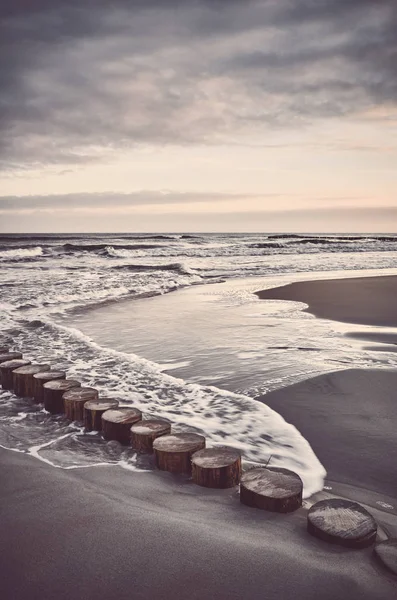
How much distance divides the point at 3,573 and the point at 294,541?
1.19 meters

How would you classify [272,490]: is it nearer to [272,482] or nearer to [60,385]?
[272,482]

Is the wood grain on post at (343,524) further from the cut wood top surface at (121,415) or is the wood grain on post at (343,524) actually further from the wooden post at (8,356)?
the wooden post at (8,356)

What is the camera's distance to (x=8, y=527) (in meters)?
2.13

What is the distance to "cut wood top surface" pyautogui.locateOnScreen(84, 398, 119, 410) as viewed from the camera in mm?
3465

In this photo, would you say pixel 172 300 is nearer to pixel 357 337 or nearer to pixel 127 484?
pixel 357 337

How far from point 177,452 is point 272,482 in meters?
0.62

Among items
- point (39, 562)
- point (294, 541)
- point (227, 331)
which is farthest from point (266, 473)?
point (227, 331)

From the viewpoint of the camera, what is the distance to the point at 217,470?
2.55 meters

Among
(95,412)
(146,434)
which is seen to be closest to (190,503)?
(146,434)

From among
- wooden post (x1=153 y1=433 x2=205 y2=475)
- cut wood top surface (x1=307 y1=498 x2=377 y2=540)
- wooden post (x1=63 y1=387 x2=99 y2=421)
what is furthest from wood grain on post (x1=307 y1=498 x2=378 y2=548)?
wooden post (x1=63 y1=387 x2=99 y2=421)

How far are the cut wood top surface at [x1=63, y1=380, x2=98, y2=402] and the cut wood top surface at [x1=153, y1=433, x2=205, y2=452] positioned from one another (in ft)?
3.19

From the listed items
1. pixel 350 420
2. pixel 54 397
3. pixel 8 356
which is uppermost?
pixel 8 356

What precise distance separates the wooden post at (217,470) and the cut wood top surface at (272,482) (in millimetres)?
145

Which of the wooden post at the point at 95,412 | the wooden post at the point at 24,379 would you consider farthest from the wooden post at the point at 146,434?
the wooden post at the point at 24,379
